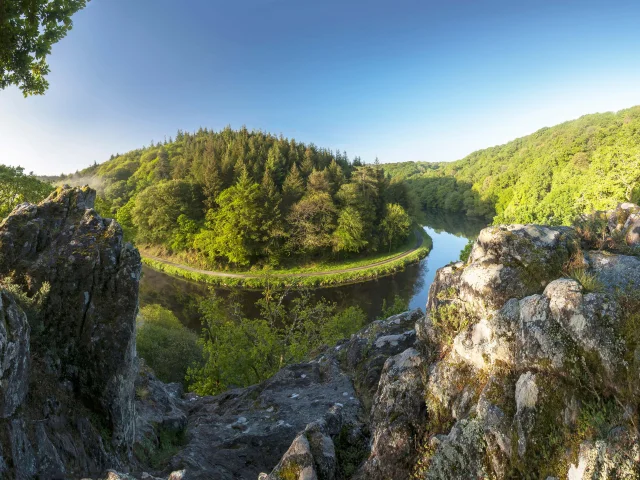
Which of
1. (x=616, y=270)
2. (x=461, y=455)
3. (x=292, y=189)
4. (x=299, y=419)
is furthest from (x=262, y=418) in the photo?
(x=292, y=189)

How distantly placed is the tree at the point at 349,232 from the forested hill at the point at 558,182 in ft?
71.8

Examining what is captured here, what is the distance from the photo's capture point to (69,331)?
747 cm

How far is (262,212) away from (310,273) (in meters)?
14.3

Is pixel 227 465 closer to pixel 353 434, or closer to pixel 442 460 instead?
pixel 353 434

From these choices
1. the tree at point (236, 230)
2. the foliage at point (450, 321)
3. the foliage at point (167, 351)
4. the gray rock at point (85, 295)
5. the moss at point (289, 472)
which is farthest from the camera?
the tree at point (236, 230)

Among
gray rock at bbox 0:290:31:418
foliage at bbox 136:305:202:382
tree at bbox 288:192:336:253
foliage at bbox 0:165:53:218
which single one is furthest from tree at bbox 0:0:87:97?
tree at bbox 288:192:336:253

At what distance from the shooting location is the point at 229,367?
19.1 m

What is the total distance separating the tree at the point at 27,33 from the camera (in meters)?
6.90

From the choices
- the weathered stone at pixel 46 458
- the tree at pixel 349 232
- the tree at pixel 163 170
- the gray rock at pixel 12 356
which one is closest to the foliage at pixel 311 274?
the tree at pixel 349 232

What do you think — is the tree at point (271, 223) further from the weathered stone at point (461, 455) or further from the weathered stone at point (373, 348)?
the weathered stone at point (461, 455)

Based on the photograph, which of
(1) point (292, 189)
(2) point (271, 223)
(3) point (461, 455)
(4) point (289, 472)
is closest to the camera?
(3) point (461, 455)

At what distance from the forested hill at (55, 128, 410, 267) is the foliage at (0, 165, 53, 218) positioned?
104 ft

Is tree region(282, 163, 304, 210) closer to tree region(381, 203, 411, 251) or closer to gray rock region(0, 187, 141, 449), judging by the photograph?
tree region(381, 203, 411, 251)

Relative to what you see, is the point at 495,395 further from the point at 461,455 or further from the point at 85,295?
the point at 85,295
